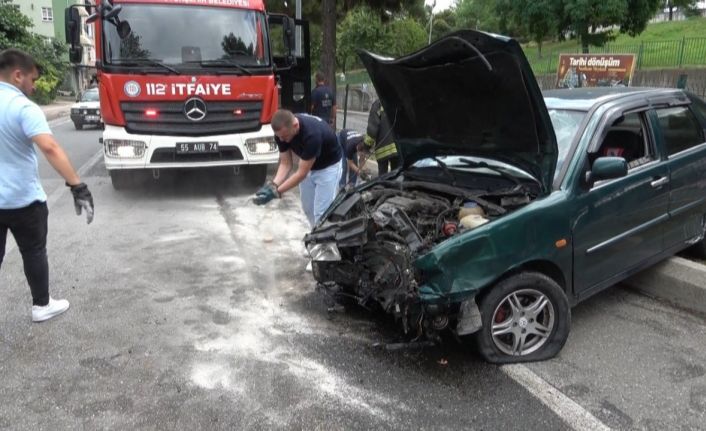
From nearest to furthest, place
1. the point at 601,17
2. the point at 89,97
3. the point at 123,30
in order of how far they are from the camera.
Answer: the point at 123,30 < the point at 601,17 < the point at 89,97

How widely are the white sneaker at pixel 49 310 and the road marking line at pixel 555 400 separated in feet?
10.2

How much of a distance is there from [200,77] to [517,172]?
207 inches

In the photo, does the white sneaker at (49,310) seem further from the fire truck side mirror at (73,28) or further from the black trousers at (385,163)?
the fire truck side mirror at (73,28)

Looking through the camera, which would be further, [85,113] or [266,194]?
[85,113]

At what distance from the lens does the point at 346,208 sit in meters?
4.11

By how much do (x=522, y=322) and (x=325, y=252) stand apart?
132 centimetres

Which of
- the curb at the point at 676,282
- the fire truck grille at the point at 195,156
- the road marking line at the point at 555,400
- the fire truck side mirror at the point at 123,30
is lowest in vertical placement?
the road marking line at the point at 555,400

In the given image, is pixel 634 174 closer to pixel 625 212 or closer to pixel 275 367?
pixel 625 212

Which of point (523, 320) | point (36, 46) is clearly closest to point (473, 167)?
point (523, 320)

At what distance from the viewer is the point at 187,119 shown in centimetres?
788

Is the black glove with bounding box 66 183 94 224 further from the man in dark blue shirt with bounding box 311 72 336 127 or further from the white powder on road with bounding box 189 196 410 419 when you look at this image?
the man in dark blue shirt with bounding box 311 72 336 127

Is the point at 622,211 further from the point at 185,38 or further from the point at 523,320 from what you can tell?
the point at 185,38

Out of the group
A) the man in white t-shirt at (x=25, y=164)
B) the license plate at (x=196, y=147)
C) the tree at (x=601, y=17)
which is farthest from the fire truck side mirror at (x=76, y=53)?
the tree at (x=601, y=17)

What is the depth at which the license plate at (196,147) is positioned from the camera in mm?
7840
